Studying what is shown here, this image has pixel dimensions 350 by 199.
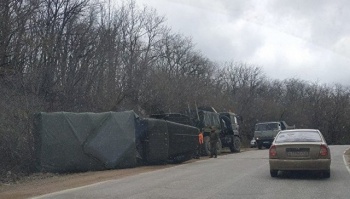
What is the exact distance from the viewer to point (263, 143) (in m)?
42.6

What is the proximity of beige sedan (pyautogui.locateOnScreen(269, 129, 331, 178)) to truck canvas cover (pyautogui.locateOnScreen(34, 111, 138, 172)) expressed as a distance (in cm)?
685

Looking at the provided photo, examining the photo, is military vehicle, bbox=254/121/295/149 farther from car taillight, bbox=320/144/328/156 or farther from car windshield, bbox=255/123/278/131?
car taillight, bbox=320/144/328/156

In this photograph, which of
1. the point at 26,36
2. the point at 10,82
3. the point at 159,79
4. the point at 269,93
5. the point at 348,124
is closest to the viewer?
the point at 10,82

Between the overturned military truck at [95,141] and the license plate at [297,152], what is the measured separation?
23.7ft

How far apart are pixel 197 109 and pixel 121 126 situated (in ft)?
39.0

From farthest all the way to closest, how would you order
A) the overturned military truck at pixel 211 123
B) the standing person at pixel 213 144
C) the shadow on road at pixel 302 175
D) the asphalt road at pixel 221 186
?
the standing person at pixel 213 144, the overturned military truck at pixel 211 123, the shadow on road at pixel 302 175, the asphalt road at pixel 221 186

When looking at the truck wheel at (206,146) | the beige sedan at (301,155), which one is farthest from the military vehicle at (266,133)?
the beige sedan at (301,155)

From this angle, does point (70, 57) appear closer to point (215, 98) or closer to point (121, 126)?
point (121, 126)

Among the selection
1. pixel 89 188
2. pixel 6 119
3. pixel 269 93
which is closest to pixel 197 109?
pixel 6 119

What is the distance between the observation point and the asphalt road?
39.8 ft

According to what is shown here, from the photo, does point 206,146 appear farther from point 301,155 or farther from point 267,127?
point 301,155

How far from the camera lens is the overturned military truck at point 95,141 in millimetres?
19297

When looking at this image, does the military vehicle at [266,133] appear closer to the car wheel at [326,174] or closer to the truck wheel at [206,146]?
the truck wheel at [206,146]

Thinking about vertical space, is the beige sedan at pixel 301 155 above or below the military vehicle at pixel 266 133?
below
